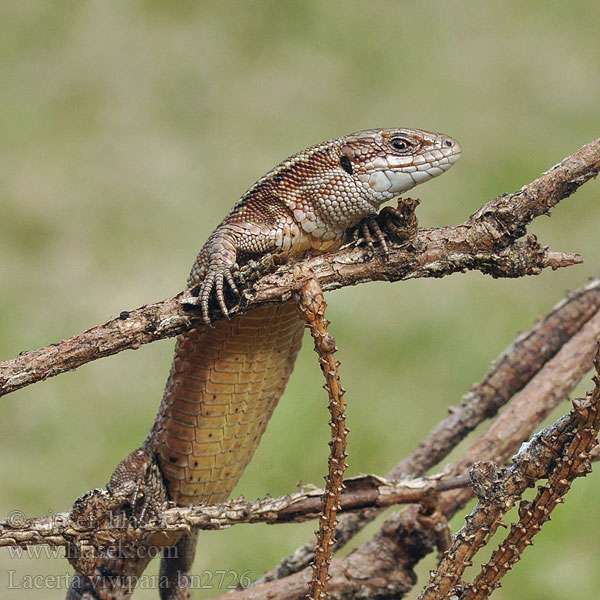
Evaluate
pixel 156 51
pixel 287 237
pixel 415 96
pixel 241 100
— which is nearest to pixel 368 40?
pixel 415 96

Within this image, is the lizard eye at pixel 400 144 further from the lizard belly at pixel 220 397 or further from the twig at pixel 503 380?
the twig at pixel 503 380

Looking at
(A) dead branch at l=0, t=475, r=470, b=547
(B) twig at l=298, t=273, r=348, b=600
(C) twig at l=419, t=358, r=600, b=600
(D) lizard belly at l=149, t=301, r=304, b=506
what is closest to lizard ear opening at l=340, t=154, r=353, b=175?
(D) lizard belly at l=149, t=301, r=304, b=506

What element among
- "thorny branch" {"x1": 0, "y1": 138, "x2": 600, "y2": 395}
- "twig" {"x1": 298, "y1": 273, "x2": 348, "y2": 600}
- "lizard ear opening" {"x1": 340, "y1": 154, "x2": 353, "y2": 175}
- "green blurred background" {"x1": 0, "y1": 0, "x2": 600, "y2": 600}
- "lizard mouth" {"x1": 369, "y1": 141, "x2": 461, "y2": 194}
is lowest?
"twig" {"x1": 298, "y1": 273, "x2": 348, "y2": 600}

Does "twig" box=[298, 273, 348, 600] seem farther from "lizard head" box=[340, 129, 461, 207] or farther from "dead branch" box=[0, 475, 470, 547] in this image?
"lizard head" box=[340, 129, 461, 207]

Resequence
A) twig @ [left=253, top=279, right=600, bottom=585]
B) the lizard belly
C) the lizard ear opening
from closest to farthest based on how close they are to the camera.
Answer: the lizard belly < the lizard ear opening < twig @ [left=253, top=279, right=600, bottom=585]

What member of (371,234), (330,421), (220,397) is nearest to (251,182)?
(220,397)

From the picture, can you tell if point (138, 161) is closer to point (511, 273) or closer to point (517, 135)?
point (517, 135)

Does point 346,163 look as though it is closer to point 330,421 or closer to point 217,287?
point 217,287
